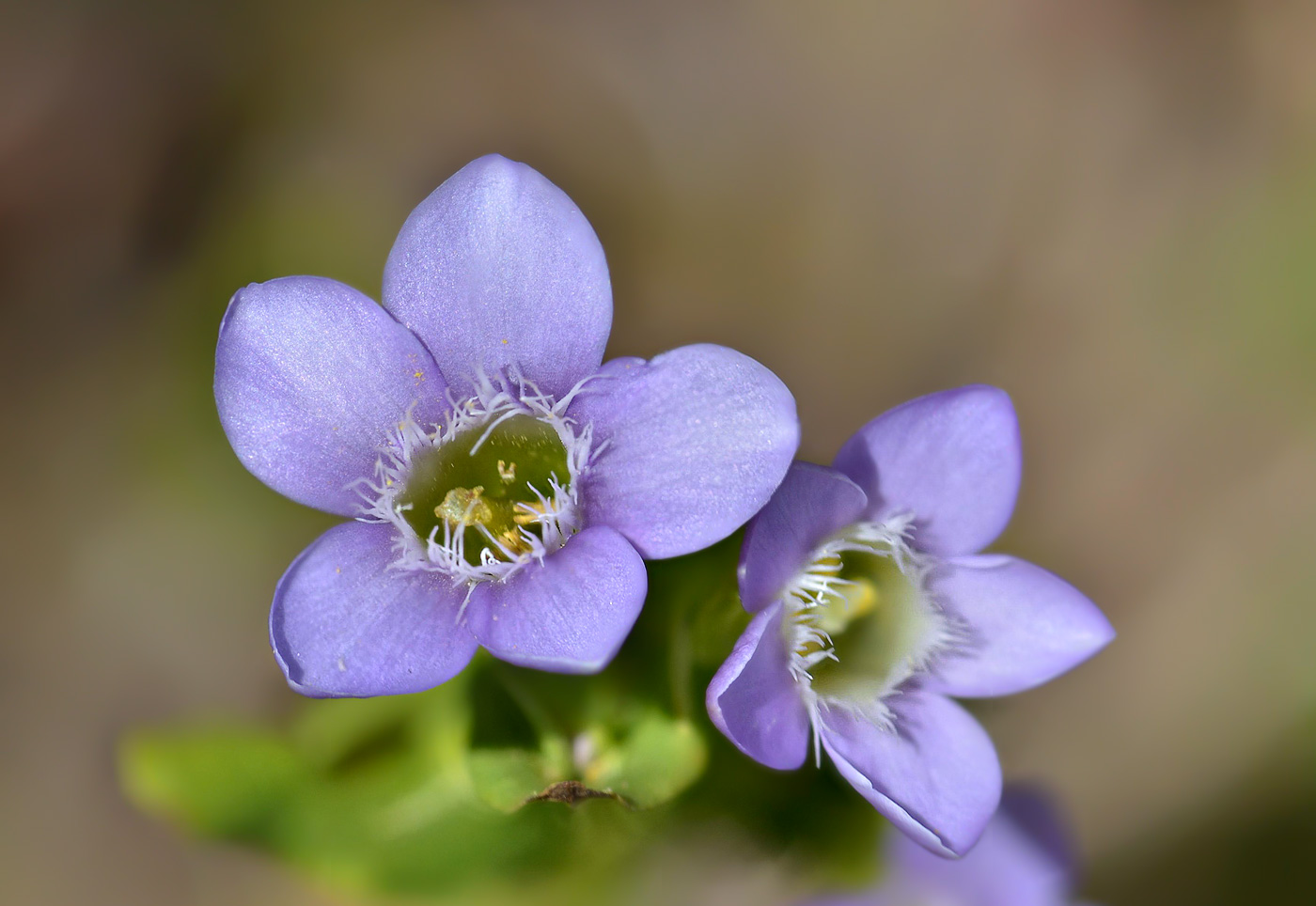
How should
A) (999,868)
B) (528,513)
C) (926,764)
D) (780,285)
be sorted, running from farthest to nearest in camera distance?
(780,285)
(999,868)
(528,513)
(926,764)

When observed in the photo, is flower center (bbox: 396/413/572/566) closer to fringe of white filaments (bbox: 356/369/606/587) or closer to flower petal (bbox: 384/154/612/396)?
fringe of white filaments (bbox: 356/369/606/587)

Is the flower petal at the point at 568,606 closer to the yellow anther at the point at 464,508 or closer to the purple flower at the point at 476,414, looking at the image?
the purple flower at the point at 476,414

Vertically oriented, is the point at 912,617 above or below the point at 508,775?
above

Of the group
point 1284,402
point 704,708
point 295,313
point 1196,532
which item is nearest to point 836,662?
point 704,708

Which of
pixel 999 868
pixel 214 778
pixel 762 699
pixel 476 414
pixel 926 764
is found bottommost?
pixel 214 778

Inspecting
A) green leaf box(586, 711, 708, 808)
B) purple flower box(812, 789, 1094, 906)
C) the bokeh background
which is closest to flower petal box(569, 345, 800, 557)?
green leaf box(586, 711, 708, 808)

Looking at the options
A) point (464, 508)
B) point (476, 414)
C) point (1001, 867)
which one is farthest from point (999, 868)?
point (476, 414)

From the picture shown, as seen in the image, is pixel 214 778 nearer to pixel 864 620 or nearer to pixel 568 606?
pixel 568 606

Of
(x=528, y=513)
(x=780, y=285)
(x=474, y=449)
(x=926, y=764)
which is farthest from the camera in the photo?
(x=780, y=285)
